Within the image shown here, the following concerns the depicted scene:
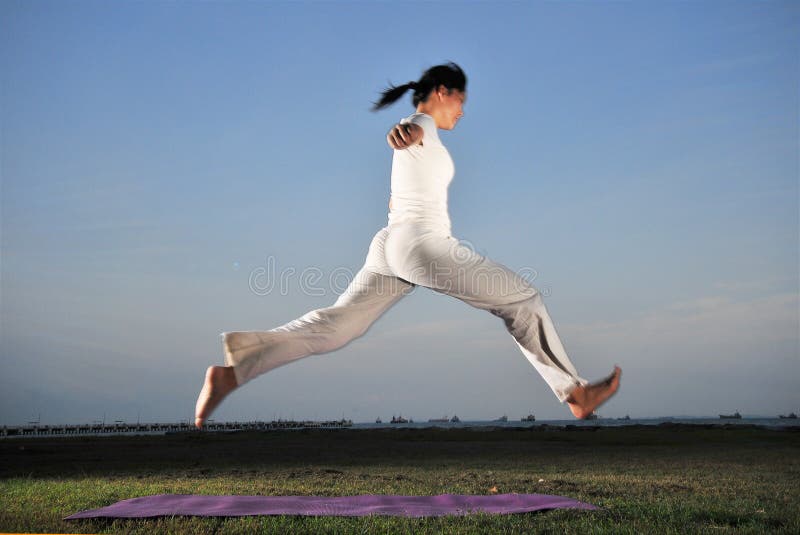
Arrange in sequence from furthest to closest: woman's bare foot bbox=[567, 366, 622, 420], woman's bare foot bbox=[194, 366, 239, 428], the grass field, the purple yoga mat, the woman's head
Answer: the purple yoga mat
the grass field
the woman's head
woman's bare foot bbox=[567, 366, 622, 420]
woman's bare foot bbox=[194, 366, 239, 428]

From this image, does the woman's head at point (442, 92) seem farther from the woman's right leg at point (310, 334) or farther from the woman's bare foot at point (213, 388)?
the woman's bare foot at point (213, 388)

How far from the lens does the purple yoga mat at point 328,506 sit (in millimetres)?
5797

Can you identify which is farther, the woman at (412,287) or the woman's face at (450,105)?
the woman's face at (450,105)

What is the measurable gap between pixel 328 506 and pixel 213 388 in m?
2.95

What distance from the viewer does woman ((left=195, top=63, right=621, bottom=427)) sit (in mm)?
3783

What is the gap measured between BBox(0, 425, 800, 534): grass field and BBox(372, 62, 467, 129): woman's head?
3.00 m

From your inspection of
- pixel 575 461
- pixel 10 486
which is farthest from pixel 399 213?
pixel 575 461

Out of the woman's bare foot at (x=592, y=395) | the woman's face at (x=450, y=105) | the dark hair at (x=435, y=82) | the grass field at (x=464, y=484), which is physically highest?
the dark hair at (x=435, y=82)

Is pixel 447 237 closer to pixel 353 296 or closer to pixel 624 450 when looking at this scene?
pixel 353 296

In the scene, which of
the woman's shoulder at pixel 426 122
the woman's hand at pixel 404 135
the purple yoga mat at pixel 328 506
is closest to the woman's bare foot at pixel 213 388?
the woman's hand at pixel 404 135

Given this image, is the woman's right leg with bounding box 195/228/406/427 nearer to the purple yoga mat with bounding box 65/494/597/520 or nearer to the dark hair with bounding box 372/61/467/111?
the dark hair with bounding box 372/61/467/111

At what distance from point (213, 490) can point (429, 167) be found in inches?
248

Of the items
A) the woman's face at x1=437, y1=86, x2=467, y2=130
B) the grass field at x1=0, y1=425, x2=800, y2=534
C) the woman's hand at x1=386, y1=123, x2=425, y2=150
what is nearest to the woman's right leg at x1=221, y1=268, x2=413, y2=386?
the woman's hand at x1=386, y1=123, x2=425, y2=150

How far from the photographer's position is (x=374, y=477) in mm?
11086
